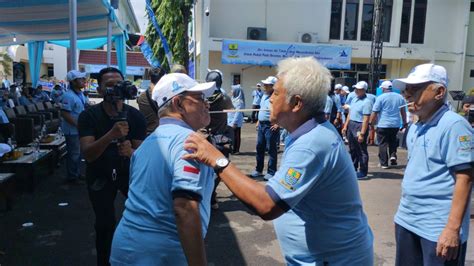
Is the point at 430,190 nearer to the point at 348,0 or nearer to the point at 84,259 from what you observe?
the point at 84,259

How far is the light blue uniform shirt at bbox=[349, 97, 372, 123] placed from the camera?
7.49 meters

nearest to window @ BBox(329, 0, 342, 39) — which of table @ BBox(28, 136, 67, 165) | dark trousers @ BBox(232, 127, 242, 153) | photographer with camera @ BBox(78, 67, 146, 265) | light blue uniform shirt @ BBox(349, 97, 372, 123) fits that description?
dark trousers @ BBox(232, 127, 242, 153)

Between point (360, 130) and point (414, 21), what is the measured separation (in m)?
15.8

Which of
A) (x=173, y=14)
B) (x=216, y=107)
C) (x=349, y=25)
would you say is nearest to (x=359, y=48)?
(x=349, y=25)

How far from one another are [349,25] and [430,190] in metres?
19.8

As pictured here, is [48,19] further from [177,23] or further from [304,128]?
[304,128]

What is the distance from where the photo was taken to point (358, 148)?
292 inches

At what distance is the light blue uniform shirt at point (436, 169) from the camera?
2.17m

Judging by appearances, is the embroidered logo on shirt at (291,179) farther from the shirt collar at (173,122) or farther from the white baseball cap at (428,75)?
the white baseball cap at (428,75)

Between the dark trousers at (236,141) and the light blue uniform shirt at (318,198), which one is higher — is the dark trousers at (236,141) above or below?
below

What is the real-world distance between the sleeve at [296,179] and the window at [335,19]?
2004cm

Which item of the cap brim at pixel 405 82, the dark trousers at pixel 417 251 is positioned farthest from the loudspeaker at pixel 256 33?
the dark trousers at pixel 417 251

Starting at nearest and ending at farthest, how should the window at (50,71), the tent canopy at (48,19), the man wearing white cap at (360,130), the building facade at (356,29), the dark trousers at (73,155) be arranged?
the dark trousers at (73,155) < the man wearing white cap at (360,130) < the tent canopy at (48,19) < the building facade at (356,29) < the window at (50,71)

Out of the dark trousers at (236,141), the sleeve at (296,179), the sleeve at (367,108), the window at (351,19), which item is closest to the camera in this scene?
the sleeve at (296,179)
